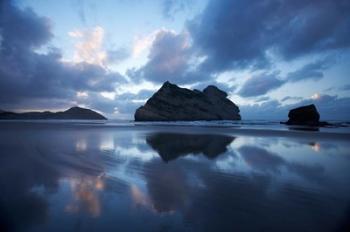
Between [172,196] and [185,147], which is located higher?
[185,147]

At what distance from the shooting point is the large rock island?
12662 cm

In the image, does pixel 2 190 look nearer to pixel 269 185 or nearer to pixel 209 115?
pixel 269 185

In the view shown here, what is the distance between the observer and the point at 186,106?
462ft

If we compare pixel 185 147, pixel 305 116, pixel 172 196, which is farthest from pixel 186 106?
pixel 172 196

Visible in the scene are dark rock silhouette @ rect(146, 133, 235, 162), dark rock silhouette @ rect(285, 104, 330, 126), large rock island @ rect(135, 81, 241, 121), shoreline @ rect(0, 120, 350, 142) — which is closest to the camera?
dark rock silhouette @ rect(146, 133, 235, 162)

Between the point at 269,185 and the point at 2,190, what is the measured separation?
322 inches

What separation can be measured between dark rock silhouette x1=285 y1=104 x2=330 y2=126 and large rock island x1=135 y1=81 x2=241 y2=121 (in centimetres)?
7248

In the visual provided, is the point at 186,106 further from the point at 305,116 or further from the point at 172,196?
the point at 172,196

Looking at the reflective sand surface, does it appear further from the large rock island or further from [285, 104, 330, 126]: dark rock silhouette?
the large rock island

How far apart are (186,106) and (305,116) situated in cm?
8149

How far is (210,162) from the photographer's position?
10.4 m

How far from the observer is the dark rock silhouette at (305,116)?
65.4 meters

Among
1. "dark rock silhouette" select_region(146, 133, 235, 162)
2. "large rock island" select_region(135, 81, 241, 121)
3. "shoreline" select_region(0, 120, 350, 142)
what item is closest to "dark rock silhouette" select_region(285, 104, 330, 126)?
"shoreline" select_region(0, 120, 350, 142)

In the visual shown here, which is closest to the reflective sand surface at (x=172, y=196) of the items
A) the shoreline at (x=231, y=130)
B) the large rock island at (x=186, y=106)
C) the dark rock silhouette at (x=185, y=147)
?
the dark rock silhouette at (x=185, y=147)
